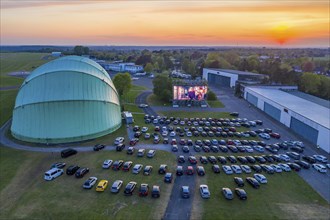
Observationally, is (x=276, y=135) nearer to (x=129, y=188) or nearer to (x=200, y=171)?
(x=200, y=171)

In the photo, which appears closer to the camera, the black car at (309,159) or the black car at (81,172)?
the black car at (81,172)

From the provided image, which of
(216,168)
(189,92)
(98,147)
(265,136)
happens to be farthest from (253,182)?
(189,92)

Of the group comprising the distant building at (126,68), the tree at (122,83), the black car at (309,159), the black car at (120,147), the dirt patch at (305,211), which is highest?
the distant building at (126,68)

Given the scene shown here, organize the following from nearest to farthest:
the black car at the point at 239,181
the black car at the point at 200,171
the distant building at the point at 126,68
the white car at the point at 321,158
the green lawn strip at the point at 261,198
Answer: the green lawn strip at the point at 261,198
the black car at the point at 239,181
the black car at the point at 200,171
the white car at the point at 321,158
the distant building at the point at 126,68

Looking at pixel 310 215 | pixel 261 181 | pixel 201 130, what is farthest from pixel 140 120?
pixel 310 215

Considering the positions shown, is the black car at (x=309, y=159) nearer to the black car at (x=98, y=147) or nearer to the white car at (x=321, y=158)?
the white car at (x=321, y=158)

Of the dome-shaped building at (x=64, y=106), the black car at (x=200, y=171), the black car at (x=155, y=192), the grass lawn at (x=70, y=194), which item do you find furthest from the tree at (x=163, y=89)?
the black car at (x=155, y=192)

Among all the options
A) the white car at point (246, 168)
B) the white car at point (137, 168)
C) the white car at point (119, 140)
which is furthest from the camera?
the white car at point (119, 140)

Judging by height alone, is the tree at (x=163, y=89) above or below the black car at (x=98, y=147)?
above

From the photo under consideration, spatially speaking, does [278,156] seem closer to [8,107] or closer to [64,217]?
[64,217]
